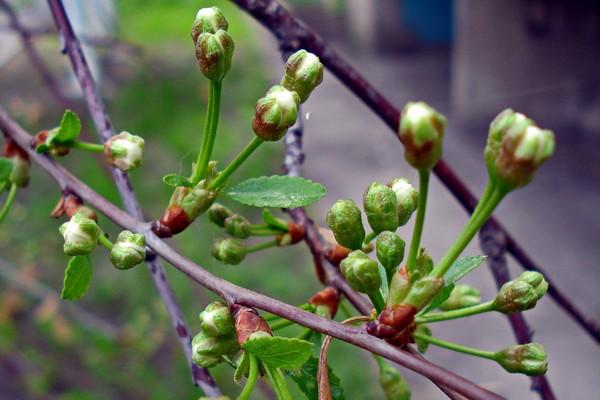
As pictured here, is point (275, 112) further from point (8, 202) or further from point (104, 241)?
point (8, 202)

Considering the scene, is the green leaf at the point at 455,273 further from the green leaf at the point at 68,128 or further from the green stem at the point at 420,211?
the green leaf at the point at 68,128

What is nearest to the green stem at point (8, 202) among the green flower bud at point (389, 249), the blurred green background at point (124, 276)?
the green flower bud at point (389, 249)

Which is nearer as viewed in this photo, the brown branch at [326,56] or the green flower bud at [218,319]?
the green flower bud at [218,319]

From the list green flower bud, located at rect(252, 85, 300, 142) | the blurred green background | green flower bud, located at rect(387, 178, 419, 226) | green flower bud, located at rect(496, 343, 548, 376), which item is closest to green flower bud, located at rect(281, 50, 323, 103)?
green flower bud, located at rect(252, 85, 300, 142)

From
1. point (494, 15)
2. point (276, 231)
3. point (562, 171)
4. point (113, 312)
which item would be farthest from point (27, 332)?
point (494, 15)

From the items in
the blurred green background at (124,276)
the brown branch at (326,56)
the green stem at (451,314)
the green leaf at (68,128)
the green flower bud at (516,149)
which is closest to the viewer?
the green flower bud at (516,149)
